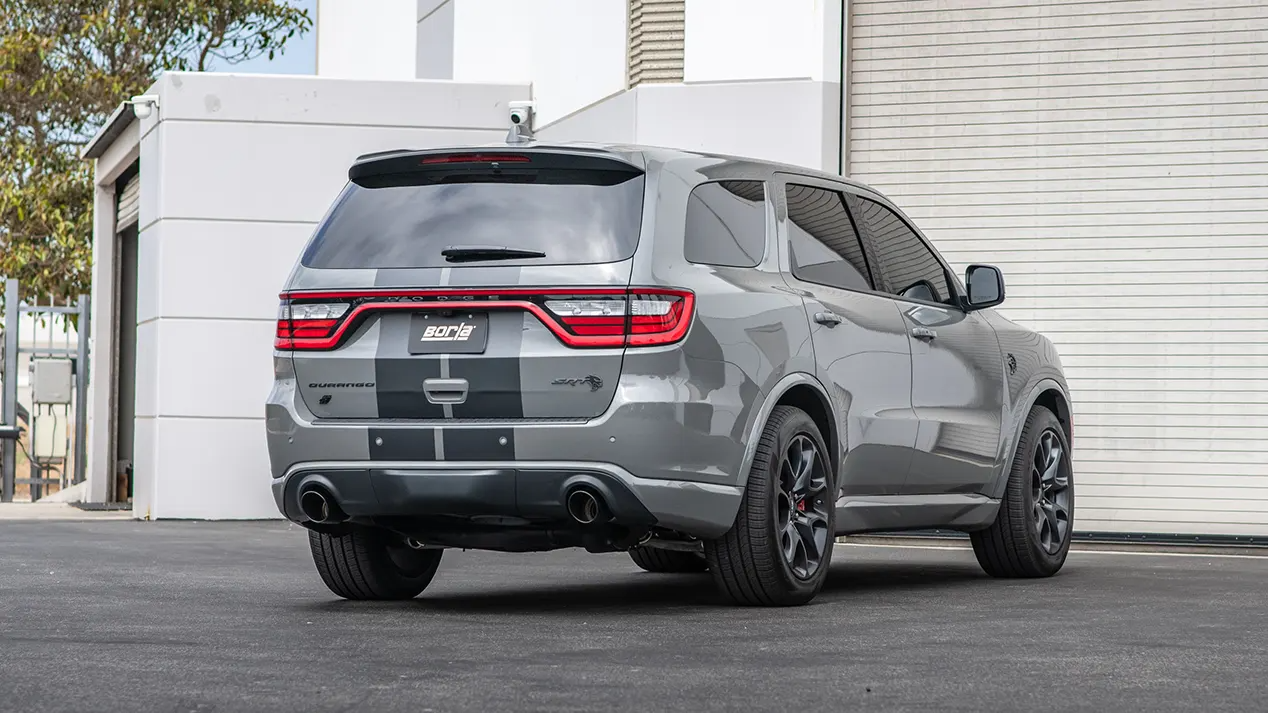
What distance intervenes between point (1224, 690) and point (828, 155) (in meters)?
9.29

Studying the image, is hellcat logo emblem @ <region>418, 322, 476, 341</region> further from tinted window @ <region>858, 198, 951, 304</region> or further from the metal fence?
the metal fence

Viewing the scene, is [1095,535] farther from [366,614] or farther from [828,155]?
[366,614]

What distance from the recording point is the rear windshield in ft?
23.1

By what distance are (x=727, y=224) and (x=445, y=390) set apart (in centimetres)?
133

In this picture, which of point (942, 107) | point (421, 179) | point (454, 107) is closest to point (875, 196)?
point (421, 179)

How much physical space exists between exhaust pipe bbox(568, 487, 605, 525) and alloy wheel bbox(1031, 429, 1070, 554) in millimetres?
3384

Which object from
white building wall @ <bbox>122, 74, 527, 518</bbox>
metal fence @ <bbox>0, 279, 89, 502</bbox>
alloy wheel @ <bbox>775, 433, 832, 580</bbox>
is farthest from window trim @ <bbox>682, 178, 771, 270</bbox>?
metal fence @ <bbox>0, 279, 89, 502</bbox>

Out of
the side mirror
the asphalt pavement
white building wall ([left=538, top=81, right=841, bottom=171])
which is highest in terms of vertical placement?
white building wall ([left=538, top=81, right=841, bottom=171])

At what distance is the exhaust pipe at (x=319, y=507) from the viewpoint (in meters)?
7.21

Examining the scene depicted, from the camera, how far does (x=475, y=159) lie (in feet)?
24.1

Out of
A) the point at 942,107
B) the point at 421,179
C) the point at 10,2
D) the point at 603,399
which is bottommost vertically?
the point at 603,399

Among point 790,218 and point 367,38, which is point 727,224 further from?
point 367,38

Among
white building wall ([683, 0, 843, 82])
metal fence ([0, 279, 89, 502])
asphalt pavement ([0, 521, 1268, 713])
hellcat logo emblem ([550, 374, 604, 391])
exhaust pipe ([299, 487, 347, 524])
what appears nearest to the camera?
asphalt pavement ([0, 521, 1268, 713])

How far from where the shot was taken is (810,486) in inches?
Result: 302
